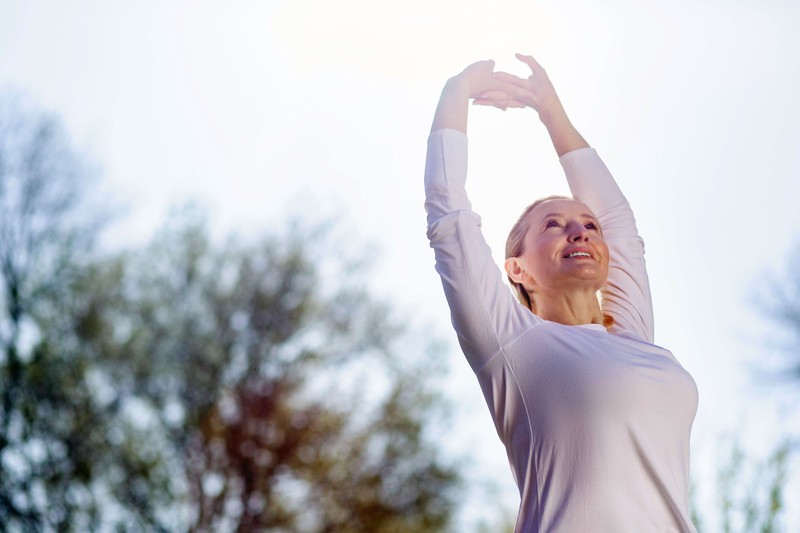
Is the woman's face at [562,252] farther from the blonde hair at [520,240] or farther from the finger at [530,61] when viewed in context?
the finger at [530,61]

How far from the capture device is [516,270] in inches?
81.4

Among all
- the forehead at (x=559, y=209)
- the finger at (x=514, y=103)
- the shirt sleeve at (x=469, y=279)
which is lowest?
the shirt sleeve at (x=469, y=279)

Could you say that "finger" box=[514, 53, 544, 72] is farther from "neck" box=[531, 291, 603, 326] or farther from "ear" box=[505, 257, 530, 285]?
"neck" box=[531, 291, 603, 326]

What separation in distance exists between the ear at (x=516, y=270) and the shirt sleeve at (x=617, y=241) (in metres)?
0.24

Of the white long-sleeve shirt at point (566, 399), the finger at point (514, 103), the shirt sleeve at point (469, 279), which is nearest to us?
the white long-sleeve shirt at point (566, 399)

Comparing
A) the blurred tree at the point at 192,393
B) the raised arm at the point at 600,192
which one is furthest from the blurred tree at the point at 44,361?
the raised arm at the point at 600,192

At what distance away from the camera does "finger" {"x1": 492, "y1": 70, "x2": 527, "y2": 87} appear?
7.38ft

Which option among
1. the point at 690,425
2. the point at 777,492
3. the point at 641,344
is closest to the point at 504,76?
the point at 641,344

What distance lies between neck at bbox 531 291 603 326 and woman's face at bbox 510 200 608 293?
17 mm

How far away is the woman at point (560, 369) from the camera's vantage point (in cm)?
162

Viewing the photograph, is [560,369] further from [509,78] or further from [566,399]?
[509,78]

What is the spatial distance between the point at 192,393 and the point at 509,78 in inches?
453

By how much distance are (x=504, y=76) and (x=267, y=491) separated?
1153cm

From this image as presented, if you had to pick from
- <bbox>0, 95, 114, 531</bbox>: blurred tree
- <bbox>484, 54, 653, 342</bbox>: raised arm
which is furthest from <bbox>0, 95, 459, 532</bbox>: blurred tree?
<bbox>484, 54, 653, 342</bbox>: raised arm
